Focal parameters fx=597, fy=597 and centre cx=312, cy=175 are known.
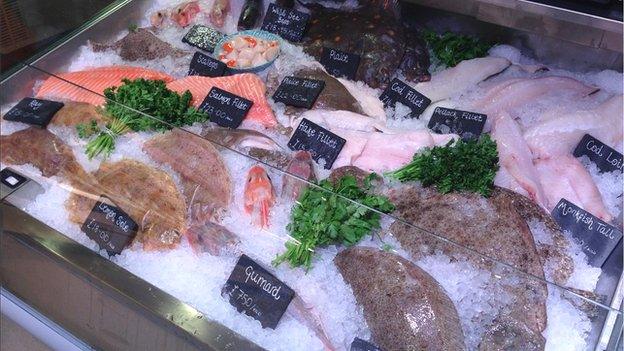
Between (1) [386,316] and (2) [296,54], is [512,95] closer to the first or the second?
(2) [296,54]

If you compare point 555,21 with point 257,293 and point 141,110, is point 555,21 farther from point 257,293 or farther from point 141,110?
point 141,110

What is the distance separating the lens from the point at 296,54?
324cm

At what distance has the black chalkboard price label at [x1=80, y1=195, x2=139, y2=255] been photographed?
92.7 inches

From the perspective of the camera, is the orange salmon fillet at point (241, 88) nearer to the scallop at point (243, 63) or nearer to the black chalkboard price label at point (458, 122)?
the scallop at point (243, 63)

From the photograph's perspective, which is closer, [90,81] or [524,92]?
[524,92]

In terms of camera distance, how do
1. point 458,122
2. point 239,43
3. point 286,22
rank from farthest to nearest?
point 286,22, point 239,43, point 458,122

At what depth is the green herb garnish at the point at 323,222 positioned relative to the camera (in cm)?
206

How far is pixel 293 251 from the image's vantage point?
2.10 metres

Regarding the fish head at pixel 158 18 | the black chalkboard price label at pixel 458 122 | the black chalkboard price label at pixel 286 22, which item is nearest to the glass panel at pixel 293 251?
the black chalkboard price label at pixel 458 122

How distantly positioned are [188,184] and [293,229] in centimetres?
52

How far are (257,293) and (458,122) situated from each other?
128 cm

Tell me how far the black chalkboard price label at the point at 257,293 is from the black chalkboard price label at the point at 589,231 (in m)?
1.06

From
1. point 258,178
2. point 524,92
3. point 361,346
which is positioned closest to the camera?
point 361,346

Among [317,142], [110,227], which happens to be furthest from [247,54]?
[110,227]
